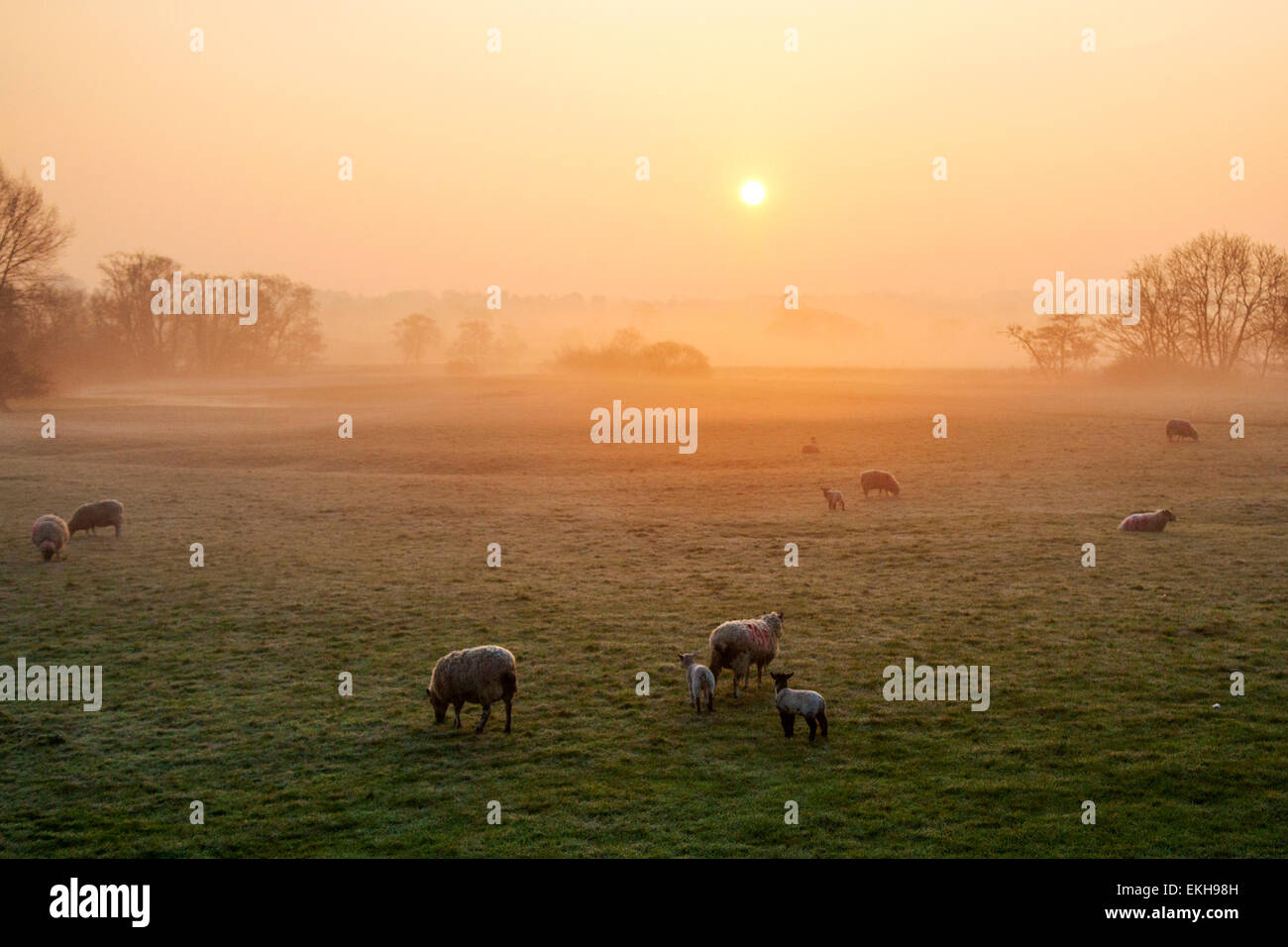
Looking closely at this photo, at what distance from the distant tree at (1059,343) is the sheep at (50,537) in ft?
372

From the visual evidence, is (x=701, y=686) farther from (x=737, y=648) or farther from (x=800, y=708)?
(x=800, y=708)

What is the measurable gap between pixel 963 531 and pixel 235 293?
12848 cm

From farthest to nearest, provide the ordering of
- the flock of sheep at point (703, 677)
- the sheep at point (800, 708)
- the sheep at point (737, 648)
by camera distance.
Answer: the sheep at point (737, 648) < the flock of sheep at point (703, 677) < the sheep at point (800, 708)

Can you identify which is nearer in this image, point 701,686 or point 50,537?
point 701,686

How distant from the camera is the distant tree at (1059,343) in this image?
118 meters

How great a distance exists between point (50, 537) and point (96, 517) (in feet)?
8.86

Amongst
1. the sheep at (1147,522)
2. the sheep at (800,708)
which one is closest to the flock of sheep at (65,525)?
the sheep at (800,708)

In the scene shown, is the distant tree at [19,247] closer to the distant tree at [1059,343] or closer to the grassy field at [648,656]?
the grassy field at [648,656]

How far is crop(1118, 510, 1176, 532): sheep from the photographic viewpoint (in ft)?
88.6

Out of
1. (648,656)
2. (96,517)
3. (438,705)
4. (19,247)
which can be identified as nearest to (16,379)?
(19,247)

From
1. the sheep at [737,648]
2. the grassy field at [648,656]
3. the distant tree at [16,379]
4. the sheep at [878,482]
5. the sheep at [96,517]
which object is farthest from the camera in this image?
the distant tree at [16,379]

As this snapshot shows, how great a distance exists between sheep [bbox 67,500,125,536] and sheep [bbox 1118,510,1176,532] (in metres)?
29.6

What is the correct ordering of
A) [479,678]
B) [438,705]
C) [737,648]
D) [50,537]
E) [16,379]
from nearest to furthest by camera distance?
[479,678], [438,705], [737,648], [50,537], [16,379]

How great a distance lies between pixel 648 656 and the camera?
1700cm
